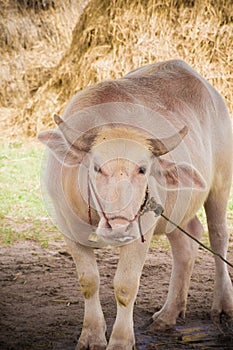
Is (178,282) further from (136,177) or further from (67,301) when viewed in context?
(136,177)

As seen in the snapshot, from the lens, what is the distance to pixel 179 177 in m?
3.61

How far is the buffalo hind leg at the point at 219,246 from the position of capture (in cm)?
434

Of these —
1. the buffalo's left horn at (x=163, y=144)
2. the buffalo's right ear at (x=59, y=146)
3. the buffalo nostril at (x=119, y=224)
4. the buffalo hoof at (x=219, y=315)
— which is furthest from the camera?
the buffalo hoof at (x=219, y=315)

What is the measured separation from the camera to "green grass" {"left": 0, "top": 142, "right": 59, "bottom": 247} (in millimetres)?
6242

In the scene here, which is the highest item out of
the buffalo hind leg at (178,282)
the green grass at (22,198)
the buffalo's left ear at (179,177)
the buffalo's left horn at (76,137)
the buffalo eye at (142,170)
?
the buffalo's left horn at (76,137)

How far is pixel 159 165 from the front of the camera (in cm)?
343

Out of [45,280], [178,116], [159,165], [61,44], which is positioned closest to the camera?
[159,165]

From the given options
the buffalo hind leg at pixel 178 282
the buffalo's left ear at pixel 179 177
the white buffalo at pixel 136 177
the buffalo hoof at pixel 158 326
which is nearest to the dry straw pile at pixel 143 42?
the white buffalo at pixel 136 177

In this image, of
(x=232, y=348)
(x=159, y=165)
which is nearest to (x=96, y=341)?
(x=232, y=348)

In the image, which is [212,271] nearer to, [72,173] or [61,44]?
[72,173]

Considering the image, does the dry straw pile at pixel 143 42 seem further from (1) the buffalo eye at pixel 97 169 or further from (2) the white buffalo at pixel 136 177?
(1) the buffalo eye at pixel 97 169

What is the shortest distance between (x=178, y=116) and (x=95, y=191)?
3.29ft

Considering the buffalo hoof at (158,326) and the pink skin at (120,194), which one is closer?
the pink skin at (120,194)

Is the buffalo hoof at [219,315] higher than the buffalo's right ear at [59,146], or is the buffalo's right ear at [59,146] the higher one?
the buffalo's right ear at [59,146]
